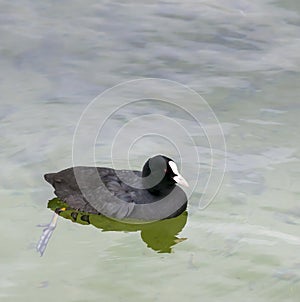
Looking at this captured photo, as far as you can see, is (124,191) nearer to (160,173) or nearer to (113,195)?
(113,195)

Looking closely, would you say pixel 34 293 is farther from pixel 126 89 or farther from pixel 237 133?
pixel 126 89

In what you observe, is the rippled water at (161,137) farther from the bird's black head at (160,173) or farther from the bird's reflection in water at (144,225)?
the bird's black head at (160,173)

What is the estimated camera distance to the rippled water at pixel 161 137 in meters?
6.04

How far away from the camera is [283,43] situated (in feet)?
35.1

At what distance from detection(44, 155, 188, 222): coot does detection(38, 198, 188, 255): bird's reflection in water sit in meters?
0.06

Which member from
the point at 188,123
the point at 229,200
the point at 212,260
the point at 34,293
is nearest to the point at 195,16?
the point at 188,123

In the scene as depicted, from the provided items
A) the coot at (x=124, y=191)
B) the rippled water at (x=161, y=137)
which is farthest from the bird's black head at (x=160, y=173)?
the rippled water at (x=161, y=137)

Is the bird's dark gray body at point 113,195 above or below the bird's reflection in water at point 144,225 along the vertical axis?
above

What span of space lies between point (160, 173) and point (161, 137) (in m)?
1.29

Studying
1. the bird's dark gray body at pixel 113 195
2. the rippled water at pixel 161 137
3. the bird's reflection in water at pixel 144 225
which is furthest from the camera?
the bird's dark gray body at pixel 113 195

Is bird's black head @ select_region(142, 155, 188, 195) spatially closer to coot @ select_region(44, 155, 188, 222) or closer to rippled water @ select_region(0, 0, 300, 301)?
coot @ select_region(44, 155, 188, 222)

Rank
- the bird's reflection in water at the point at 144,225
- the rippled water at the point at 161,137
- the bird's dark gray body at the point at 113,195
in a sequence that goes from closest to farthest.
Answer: the rippled water at the point at 161,137 → the bird's reflection in water at the point at 144,225 → the bird's dark gray body at the point at 113,195

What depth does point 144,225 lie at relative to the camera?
23.1 feet

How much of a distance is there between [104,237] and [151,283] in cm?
90
